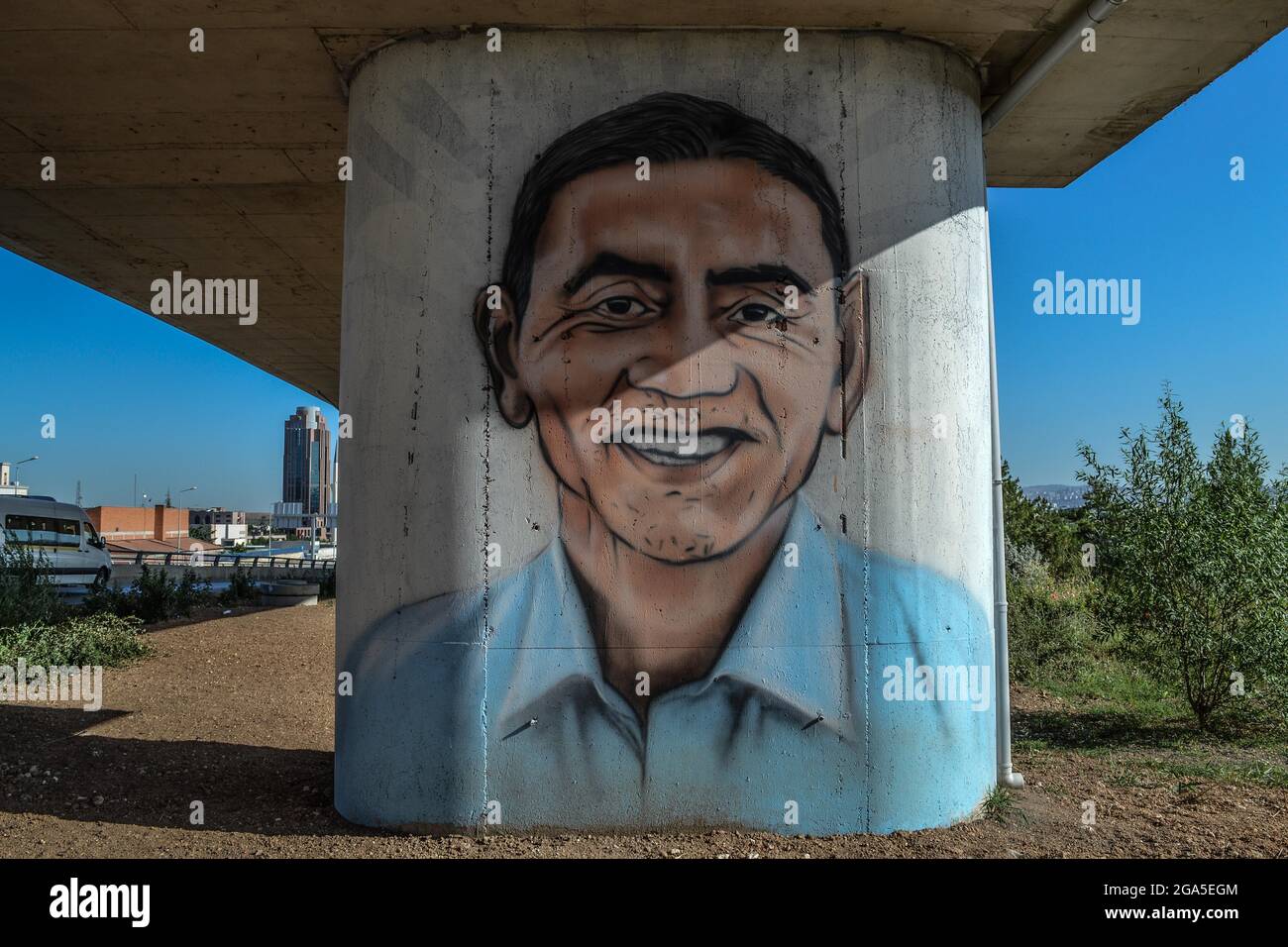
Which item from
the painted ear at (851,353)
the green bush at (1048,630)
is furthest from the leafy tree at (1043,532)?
the painted ear at (851,353)

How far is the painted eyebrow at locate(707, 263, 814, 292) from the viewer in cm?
529

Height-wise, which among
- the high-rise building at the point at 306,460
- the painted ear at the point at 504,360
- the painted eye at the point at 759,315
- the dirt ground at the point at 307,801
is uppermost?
the high-rise building at the point at 306,460

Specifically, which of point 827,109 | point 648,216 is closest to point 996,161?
point 827,109

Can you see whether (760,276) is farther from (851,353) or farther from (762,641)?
(762,641)

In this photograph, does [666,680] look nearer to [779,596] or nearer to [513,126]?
[779,596]

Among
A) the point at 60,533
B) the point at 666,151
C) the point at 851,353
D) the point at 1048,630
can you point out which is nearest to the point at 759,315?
the point at 851,353

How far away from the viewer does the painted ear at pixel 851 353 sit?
532 centimetres

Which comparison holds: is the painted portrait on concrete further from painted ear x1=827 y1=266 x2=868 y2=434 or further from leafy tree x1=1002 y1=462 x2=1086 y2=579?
leafy tree x1=1002 y1=462 x2=1086 y2=579

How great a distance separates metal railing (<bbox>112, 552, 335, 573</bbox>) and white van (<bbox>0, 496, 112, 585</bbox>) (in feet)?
16.4

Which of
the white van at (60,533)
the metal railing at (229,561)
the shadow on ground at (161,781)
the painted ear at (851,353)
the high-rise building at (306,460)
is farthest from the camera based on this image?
the high-rise building at (306,460)

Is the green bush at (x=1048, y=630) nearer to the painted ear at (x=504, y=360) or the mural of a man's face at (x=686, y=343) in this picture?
the mural of a man's face at (x=686, y=343)

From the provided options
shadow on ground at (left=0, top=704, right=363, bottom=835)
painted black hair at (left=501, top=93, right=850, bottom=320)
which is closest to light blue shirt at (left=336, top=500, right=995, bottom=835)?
shadow on ground at (left=0, top=704, right=363, bottom=835)

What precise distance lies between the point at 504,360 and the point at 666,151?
5.33ft

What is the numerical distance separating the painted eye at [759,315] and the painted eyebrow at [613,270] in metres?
0.49
